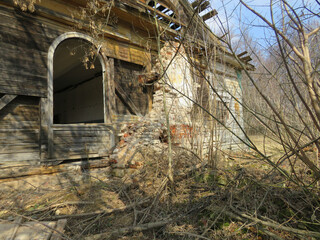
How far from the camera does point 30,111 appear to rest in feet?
14.3

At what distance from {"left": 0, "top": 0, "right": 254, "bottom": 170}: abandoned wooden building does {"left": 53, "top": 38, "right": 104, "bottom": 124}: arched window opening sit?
799mm

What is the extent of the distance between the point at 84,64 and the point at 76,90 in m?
5.98

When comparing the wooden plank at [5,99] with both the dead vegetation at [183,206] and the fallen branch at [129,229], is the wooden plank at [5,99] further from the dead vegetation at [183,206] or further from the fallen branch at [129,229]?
the fallen branch at [129,229]

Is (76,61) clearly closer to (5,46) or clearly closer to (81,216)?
(5,46)

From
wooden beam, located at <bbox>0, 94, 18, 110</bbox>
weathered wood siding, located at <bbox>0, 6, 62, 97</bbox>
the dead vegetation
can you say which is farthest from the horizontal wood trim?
weathered wood siding, located at <bbox>0, 6, 62, 97</bbox>

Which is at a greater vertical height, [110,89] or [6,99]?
[110,89]

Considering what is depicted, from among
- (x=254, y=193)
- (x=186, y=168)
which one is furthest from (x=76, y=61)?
(x=254, y=193)

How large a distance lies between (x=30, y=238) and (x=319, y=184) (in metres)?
3.33

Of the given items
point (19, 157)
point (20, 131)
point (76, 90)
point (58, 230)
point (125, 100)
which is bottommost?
point (58, 230)

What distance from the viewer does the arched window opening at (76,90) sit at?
781cm

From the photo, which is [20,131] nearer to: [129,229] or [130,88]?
[130,88]

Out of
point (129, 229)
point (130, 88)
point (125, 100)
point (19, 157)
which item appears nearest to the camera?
point (129, 229)

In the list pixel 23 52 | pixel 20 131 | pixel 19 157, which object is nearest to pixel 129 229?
pixel 19 157

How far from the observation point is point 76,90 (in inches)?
410
